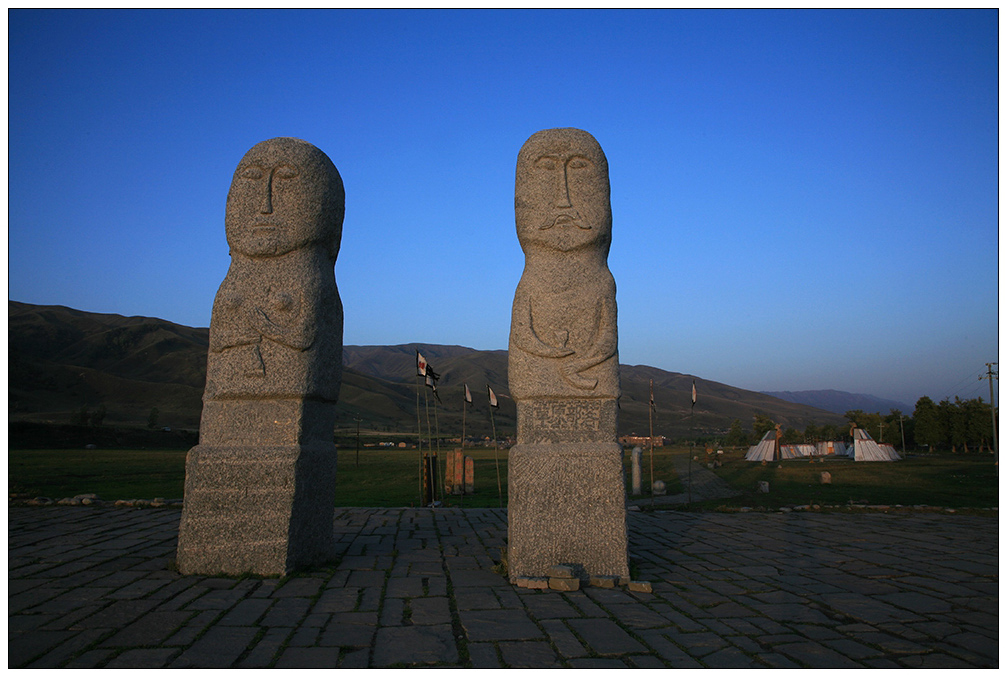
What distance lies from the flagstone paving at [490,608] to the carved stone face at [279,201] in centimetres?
316

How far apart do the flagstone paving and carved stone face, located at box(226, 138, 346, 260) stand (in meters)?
3.16

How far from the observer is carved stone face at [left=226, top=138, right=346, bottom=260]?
590cm

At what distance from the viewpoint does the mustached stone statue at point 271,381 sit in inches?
218

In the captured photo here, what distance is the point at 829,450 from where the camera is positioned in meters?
42.1

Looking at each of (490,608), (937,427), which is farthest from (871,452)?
(490,608)

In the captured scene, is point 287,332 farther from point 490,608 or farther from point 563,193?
point 490,608

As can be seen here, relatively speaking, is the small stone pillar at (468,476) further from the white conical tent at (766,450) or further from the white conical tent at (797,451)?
the white conical tent at (797,451)

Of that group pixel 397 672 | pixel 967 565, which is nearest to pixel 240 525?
pixel 397 672

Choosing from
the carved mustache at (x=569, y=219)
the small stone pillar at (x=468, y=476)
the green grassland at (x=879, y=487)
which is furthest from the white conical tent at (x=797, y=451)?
the carved mustache at (x=569, y=219)

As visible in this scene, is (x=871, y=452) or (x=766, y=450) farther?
(x=766, y=450)

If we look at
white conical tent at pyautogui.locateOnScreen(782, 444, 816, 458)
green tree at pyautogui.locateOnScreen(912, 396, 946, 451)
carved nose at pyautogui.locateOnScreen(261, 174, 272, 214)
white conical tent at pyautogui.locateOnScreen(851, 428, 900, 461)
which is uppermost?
carved nose at pyautogui.locateOnScreen(261, 174, 272, 214)

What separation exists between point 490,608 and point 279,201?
4.25 m

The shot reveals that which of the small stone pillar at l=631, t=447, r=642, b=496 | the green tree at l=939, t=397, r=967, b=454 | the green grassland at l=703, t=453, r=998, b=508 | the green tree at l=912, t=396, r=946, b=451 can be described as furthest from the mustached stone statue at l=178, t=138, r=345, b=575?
the green tree at l=912, t=396, r=946, b=451

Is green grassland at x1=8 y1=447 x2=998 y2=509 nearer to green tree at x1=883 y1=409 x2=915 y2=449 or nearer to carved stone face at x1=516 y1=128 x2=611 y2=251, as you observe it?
carved stone face at x1=516 y1=128 x2=611 y2=251
